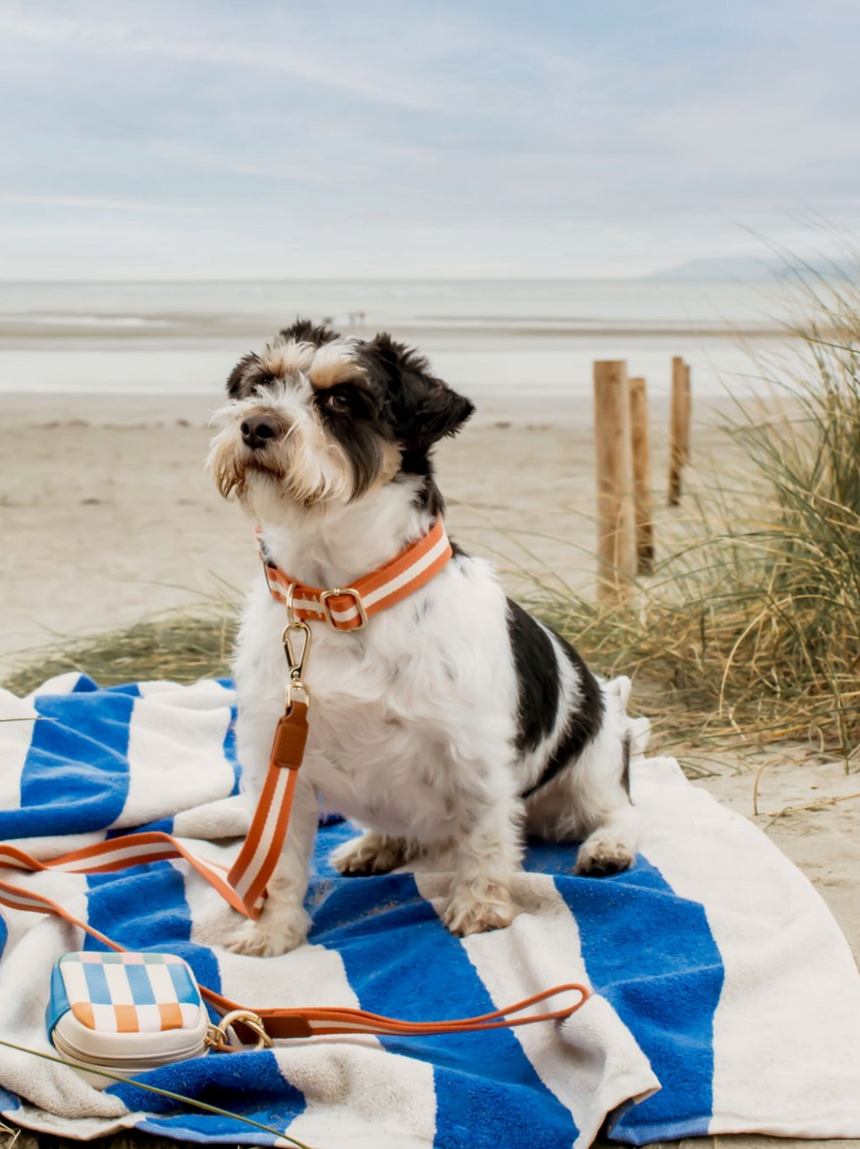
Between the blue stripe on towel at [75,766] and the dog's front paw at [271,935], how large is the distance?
0.83m

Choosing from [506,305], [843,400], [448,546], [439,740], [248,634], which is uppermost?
[506,305]

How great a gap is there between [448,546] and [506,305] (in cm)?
4397

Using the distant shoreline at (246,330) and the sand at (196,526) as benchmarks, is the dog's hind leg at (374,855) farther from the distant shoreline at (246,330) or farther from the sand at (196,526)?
the distant shoreline at (246,330)

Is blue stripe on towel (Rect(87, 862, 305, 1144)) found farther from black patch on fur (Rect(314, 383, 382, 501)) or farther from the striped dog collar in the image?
black patch on fur (Rect(314, 383, 382, 501))

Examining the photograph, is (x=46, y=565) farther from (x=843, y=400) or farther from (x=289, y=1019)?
(x=289, y=1019)

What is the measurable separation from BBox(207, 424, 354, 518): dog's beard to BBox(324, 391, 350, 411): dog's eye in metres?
0.11

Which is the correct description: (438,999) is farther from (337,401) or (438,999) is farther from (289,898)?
(337,401)

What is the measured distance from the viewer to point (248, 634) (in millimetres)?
3283

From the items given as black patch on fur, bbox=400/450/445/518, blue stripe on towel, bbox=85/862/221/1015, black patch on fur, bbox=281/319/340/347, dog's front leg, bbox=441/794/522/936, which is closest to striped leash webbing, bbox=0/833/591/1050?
blue stripe on towel, bbox=85/862/221/1015

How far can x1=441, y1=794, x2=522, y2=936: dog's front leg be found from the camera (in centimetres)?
324

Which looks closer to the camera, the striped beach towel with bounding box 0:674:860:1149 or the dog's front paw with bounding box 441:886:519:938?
the striped beach towel with bounding box 0:674:860:1149

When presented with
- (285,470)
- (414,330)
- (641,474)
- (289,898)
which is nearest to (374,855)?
(289,898)

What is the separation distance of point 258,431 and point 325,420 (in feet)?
0.64

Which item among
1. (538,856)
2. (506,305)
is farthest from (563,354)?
(538,856)
